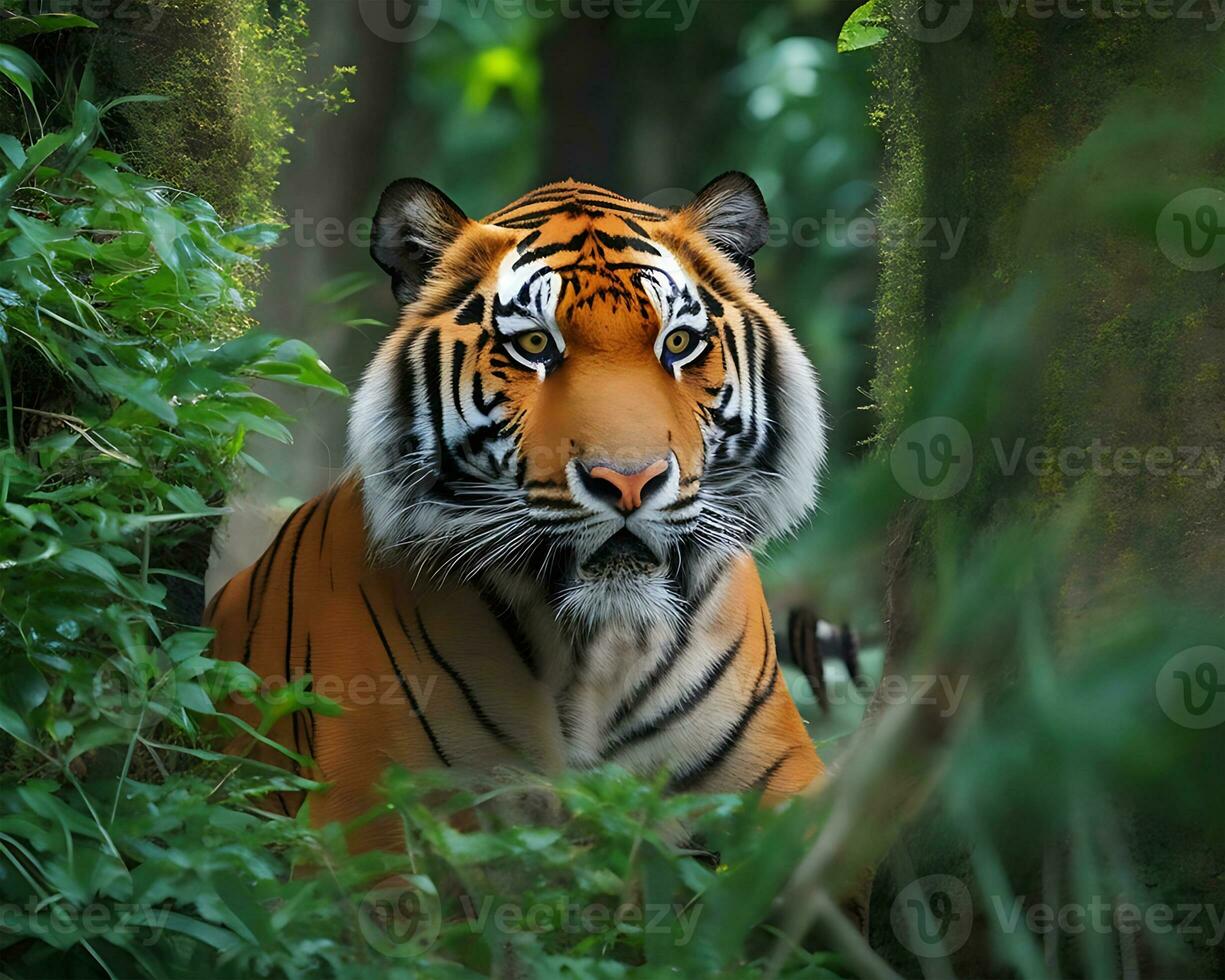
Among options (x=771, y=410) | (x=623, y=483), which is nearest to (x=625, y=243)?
(x=771, y=410)

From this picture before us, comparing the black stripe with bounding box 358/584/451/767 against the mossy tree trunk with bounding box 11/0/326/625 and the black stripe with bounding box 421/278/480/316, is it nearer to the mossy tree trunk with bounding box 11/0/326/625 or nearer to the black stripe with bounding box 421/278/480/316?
the mossy tree trunk with bounding box 11/0/326/625

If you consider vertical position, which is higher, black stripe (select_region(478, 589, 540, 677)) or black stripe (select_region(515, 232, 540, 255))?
black stripe (select_region(515, 232, 540, 255))

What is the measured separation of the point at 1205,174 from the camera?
1.68 meters

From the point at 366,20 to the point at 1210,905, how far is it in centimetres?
518

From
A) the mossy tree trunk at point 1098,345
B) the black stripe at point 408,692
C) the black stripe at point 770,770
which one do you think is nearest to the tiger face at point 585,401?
the black stripe at point 408,692

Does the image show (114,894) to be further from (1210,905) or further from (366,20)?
(366,20)

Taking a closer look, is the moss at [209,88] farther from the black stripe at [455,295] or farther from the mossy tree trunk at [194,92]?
the black stripe at [455,295]

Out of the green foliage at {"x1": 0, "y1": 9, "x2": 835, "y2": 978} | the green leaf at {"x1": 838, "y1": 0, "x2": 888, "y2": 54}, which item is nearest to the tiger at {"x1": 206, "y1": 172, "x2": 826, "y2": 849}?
the green foliage at {"x1": 0, "y1": 9, "x2": 835, "y2": 978}

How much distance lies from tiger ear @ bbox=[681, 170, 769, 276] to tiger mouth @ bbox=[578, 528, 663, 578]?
0.79 meters

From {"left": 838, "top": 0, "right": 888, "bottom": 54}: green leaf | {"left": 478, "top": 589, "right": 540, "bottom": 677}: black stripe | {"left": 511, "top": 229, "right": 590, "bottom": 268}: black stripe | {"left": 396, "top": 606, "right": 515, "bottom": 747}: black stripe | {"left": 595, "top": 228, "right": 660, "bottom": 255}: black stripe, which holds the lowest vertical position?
{"left": 396, "top": 606, "right": 515, "bottom": 747}: black stripe

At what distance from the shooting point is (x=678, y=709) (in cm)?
276

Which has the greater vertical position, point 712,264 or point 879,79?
point 879,79

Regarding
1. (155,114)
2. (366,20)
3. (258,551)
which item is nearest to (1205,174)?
(155,114)

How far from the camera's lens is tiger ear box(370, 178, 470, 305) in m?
2.70
